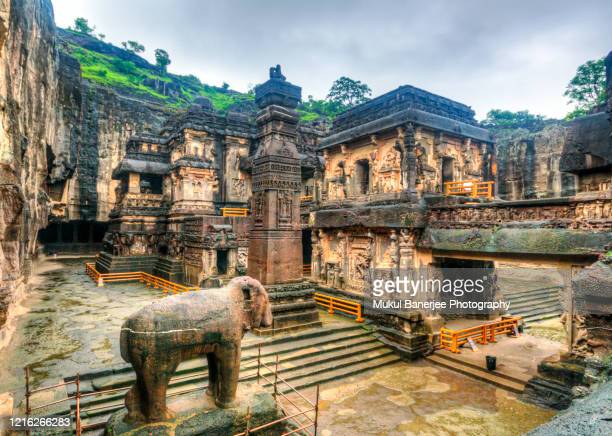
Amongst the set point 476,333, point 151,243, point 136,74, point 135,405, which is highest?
point 136,74

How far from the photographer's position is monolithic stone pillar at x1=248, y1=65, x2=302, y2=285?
10774 millimetres

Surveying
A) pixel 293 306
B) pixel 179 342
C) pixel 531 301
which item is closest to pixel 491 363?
pixel 293 306

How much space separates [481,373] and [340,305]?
5275mm

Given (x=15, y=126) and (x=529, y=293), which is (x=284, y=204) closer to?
(x=15, y=126)

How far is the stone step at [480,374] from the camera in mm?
9125

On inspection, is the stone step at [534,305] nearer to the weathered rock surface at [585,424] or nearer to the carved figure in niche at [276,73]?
the carved figure in niche at [276,73]

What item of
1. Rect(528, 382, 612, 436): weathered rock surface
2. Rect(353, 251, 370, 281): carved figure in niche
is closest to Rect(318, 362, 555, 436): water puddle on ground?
Rect(353, 251, 370, 281): carved figure in niche

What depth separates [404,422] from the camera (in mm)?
7410

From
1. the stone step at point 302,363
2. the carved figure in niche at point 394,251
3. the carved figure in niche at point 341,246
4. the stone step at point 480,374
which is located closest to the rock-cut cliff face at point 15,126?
the stone step at point 302,363

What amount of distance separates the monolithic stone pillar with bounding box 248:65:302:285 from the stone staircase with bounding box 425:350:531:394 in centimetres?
522

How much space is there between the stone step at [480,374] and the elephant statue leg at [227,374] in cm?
745

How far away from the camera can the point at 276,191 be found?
10914 millimetres

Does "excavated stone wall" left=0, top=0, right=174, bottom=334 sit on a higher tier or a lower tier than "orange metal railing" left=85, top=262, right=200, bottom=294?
higher

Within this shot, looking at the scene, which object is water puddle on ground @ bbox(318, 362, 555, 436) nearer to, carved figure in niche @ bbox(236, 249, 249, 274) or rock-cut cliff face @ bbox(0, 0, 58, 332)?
rock-cut cliff face @ bbox(0, 0, 58, 332)
